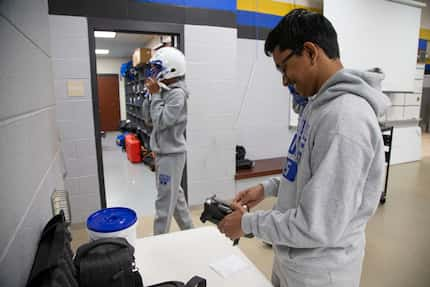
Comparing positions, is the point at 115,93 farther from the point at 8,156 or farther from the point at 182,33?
the point at 8,156

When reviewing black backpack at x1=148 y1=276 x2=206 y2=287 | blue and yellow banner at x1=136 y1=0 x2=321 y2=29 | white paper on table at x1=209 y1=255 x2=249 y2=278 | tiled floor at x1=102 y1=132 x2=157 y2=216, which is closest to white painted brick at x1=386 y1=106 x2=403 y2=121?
blue and yellow banner at x1=136 y1=0 x2=321 y2=29

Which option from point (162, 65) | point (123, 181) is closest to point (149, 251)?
point (162, 65)

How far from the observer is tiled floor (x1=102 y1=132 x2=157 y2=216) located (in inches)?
136

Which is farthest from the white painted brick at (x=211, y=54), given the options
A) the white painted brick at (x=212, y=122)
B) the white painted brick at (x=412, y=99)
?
the white painted brick at (x=412, y=99)

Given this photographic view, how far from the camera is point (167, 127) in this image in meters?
2.23

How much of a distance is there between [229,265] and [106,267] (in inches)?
18.6

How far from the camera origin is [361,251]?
92 cm

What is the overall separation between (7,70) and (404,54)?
6.07 metres

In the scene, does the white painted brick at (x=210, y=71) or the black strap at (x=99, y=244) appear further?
the white painted brick at (x=210, y=71)

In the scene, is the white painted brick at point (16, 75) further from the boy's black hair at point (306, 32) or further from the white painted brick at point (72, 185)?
the white painted brick at point (72, 185)

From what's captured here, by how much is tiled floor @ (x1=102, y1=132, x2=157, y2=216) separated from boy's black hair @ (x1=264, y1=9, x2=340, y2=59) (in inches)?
111

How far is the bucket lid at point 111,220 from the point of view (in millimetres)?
918

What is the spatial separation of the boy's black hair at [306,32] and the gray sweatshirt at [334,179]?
10 cm

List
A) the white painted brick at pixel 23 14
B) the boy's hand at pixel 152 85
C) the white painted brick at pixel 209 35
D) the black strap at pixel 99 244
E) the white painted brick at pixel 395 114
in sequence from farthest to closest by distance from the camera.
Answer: the white painted brick at pixel 395 114, the white painted brick at pixel 209 35, the boy's hand at pixel 152 85, the black strap at pixel 99 244, the white painted brick at pixel 23 14
